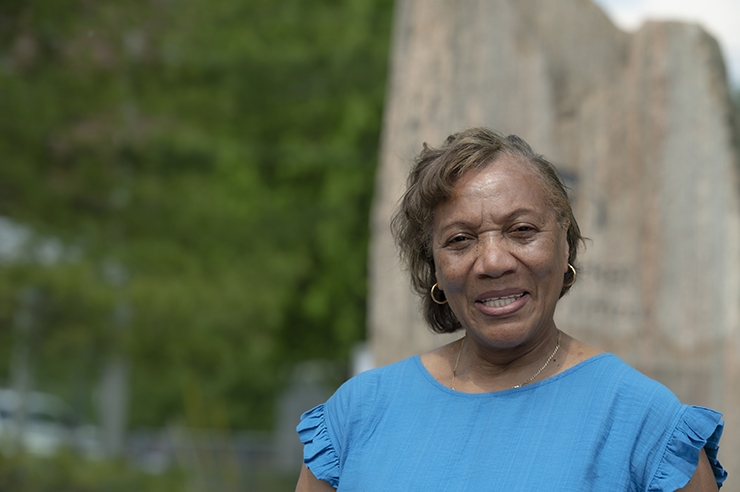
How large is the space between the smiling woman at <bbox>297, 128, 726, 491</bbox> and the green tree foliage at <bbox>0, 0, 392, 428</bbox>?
493cm

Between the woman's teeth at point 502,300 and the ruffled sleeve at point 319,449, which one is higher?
the woman's teeth at point 502,300

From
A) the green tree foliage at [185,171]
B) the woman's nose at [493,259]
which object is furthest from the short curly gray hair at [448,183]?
the green tree foliage at [185,171]

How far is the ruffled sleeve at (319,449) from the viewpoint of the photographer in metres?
1.97

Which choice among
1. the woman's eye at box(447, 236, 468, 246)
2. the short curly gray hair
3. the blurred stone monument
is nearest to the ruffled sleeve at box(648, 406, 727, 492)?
the short curly gray hair

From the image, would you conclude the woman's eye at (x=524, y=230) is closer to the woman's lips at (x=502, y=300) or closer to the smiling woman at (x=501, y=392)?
the smiling woman at (x=501, y=392)

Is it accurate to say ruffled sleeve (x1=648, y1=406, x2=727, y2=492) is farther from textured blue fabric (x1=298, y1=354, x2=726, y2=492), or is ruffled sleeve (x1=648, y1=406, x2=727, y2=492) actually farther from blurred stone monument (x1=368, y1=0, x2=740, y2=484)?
blurred stone monument (x1=368, y1=0, x2=740, y2=484)

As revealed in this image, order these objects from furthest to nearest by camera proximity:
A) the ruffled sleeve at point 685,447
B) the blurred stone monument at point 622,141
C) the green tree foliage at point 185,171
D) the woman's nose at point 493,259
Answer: the green tree foliage at point 185,171 → the blurred stone monument at point 622,141 → the woman's nose at point 493,259 → the ruffled sleeve at point 685,447

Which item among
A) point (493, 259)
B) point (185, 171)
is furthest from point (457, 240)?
point (185, 171)

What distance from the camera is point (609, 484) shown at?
163cm

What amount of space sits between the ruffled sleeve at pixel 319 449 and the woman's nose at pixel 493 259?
21.6 inches

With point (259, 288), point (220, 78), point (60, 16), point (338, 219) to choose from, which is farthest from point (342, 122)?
point (60, 16)

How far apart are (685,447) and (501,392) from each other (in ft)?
1.31

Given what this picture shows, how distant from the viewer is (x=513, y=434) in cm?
175

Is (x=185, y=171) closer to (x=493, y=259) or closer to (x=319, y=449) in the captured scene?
(x=319, y=449)
